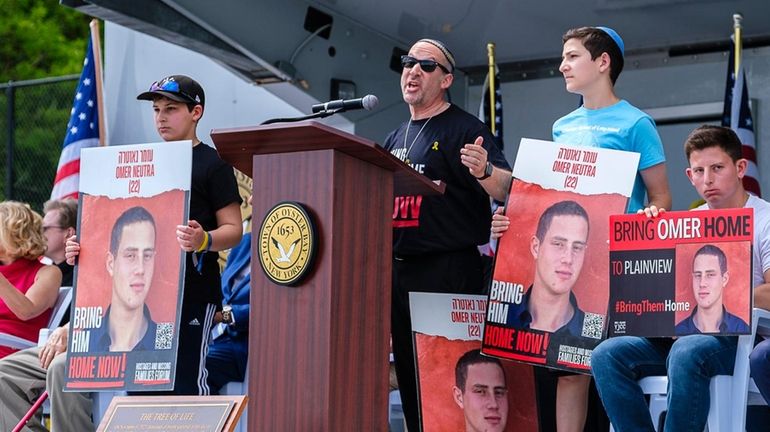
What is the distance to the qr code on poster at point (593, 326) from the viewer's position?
4.32 m

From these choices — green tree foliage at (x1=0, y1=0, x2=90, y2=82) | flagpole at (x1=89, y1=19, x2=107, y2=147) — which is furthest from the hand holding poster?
green tree foliage at (x1=0, y1=0, x2=90, y2=82)

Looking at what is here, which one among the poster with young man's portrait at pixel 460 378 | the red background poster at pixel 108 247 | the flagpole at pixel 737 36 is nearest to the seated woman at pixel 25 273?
the red background poster at pixel 108 247

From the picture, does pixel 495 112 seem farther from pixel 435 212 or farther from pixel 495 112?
pixel 435 212

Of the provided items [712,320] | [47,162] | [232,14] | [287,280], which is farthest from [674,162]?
[47,162]

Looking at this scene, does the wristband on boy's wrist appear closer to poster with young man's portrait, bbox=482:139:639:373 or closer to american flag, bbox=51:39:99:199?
poster with young man's portrait, bbox=482:139:639:373

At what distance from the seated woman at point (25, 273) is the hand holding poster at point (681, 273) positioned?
3.05 m

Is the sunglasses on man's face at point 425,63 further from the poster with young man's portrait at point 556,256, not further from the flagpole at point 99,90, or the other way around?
the flagpole at point 99,90

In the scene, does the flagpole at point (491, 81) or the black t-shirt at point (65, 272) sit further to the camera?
the flagpole at point (491, 81)

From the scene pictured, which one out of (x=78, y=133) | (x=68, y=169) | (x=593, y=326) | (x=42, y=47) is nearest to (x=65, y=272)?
(x=68, y=169)

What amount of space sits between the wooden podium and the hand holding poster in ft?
3.13

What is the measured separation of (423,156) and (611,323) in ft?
3.50

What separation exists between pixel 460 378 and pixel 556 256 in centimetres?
65

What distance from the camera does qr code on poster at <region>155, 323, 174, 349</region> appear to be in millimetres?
4422

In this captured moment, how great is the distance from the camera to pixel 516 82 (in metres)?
8.76
